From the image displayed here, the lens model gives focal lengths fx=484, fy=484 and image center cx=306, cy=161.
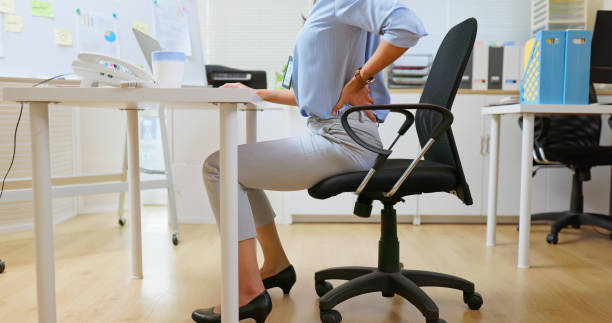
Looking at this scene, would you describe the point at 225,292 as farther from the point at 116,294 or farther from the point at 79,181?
the point at 79,181

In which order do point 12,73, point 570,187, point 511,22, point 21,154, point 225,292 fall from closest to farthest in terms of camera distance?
point 225,292 < point 12,73 < point 21,154 < point 570,187 < point 511,22

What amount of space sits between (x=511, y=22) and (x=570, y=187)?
1.31 meters

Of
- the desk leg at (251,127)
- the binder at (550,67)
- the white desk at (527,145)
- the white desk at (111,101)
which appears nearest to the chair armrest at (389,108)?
the white desk at (111,101)

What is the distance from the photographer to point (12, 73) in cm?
231


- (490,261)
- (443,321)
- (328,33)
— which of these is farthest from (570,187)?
(328,33)

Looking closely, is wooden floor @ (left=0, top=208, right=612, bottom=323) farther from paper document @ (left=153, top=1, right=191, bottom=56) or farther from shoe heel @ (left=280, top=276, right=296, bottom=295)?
paper document @ (left=153, top=1, right=191, bottom=56)

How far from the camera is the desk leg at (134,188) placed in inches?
75.2

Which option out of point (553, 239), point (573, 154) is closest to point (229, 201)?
point (553, 239)

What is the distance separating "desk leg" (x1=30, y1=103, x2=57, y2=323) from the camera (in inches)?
45.9

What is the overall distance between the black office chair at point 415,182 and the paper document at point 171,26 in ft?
Answer: 5.57

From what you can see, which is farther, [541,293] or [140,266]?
[140,266]

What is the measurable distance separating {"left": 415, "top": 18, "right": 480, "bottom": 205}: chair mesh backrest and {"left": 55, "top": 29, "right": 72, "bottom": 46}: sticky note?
1852 mm

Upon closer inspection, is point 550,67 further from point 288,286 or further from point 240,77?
point 240,77

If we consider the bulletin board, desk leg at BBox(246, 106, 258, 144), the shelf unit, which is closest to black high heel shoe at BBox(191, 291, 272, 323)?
desk leg at BBox(246, 106, 258, 144)
